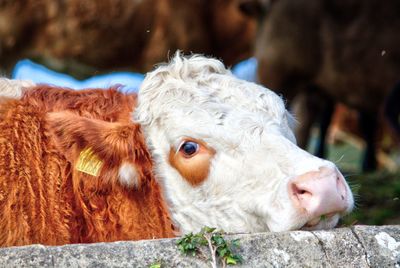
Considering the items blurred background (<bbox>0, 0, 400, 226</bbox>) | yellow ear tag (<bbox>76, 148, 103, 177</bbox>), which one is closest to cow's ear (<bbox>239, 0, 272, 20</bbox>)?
blurred background (<bbox>0, 0, 400, 226</bbox>)

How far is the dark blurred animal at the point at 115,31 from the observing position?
13.5 meters

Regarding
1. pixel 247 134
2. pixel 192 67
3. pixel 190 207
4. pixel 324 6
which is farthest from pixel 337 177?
pixel 324 6

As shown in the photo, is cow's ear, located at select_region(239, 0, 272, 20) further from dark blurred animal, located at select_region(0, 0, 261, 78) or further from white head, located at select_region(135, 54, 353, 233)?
white head, located at select_region(135, 54, 353, 233)

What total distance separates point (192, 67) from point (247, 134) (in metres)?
0.80

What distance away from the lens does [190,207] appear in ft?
16.3

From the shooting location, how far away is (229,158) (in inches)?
188

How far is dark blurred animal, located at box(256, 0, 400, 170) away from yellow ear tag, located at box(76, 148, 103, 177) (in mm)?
8260

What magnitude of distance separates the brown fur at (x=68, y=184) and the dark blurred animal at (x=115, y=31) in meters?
8.61

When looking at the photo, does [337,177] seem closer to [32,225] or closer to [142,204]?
[142,204]

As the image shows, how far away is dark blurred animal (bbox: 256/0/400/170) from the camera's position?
41.3ft

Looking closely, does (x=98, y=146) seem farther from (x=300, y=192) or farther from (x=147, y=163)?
(x=300, y=192)

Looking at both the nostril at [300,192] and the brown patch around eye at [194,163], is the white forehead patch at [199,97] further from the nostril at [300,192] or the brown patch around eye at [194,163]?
the nostril at [300,192]

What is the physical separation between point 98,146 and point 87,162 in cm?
10

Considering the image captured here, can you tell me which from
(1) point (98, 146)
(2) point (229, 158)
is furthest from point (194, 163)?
(1) point (98, 146)
